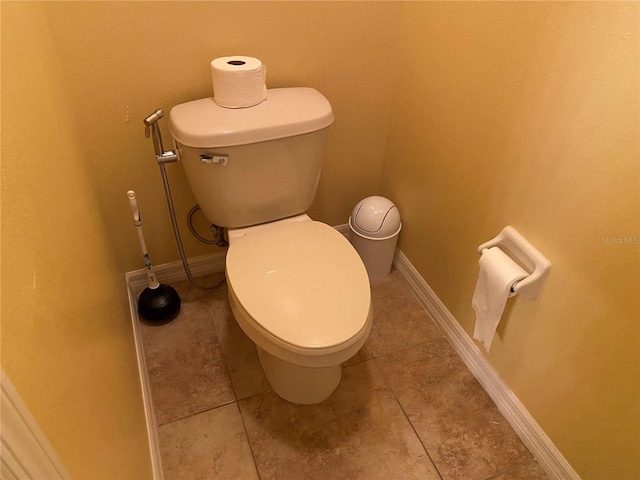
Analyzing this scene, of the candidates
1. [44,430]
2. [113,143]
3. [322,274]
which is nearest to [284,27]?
[113,143]

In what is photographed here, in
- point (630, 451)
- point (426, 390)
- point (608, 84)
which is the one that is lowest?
point (426, 390)

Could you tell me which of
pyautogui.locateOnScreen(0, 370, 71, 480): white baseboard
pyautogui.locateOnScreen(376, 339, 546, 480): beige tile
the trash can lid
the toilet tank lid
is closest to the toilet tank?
the toilet tank lid

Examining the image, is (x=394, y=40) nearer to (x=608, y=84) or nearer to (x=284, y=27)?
(x=284, y=27)

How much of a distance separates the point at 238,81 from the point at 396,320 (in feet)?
3.14

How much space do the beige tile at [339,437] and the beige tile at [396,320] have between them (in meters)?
0.17

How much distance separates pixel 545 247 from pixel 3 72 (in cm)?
109

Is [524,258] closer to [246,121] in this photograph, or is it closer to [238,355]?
[246,121]

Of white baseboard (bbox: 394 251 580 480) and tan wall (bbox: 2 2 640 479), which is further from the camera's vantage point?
white baseboard (bbox: 394 251 580 480)

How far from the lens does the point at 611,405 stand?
3.39 feet

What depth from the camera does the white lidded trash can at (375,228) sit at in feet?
5.44

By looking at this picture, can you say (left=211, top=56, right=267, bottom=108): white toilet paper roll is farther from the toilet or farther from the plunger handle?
the plunger handle

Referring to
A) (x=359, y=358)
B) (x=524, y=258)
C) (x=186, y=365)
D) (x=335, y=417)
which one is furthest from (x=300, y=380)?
(x=524, y=258)

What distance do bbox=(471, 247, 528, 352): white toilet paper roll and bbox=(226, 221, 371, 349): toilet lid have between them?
30 centimetres

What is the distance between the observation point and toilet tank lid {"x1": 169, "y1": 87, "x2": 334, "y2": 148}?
1.21 meters
